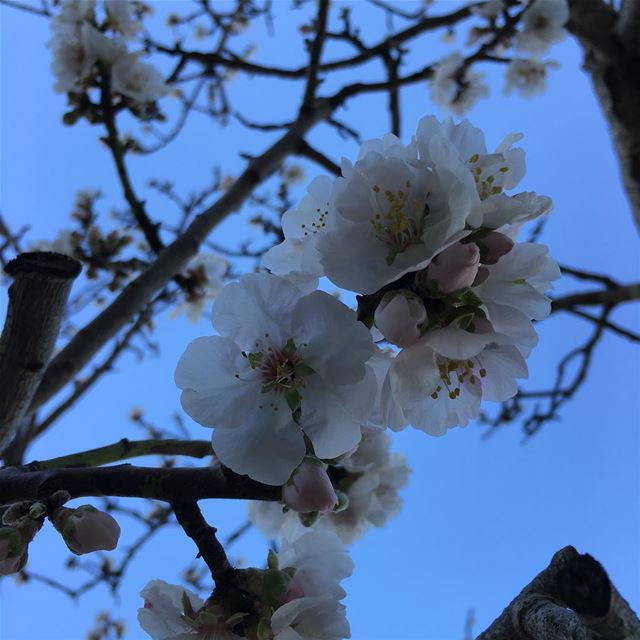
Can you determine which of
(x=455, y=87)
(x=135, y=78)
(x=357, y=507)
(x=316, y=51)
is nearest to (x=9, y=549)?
(x=357, y=507)

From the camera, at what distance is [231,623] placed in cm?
95

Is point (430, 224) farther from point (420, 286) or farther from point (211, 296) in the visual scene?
point (211, 296)

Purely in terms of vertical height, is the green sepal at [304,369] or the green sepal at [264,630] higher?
the green sepal at [304,369]

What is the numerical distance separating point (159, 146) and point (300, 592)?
254 cm

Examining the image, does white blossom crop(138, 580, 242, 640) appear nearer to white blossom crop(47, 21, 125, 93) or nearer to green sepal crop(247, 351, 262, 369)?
green sepal crop(247, 351, 262, 369)

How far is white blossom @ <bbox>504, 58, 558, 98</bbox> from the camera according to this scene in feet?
13.7

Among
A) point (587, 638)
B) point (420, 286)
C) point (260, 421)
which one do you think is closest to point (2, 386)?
point (260, 421)

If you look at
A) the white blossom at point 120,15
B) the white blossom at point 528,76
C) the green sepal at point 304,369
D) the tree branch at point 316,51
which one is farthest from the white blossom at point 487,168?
the white blossom at point 528,76

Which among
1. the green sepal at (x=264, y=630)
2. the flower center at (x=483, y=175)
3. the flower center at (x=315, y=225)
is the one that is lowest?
the green sepal at (x=264, y=630)

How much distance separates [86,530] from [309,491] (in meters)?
0.32

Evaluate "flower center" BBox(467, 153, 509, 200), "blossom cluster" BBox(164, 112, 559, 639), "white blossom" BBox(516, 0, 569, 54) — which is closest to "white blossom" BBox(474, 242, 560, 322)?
"blossom cluster" BBox(164, 112, 559, 639)

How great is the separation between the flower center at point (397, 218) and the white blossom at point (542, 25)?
3.18 m

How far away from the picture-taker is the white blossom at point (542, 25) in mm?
3578

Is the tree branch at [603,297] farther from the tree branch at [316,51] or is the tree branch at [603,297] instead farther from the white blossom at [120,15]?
the white blossom at [120,15]
